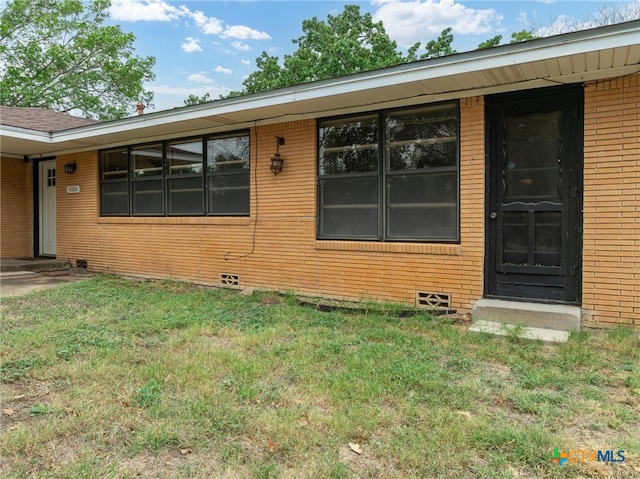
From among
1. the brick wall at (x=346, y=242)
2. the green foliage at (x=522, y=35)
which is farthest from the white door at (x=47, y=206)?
the green foliage at (x=522, y=35)

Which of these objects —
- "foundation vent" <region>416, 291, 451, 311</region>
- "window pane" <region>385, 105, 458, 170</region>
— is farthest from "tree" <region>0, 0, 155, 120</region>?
"foundation vent" <region>416, 291, 451, 311</region>

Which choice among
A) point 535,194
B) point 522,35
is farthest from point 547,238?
point 522,35

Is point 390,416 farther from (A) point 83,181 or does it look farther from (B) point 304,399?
(A) point 83,181

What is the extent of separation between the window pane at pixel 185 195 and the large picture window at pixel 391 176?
2.48 meters

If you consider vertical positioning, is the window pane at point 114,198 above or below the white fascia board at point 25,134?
below

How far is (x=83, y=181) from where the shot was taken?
352 inches

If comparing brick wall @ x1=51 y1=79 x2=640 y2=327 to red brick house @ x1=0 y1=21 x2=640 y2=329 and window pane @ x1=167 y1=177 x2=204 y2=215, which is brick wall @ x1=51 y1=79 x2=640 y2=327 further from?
window pane @ x1=167 y1=177 x2=204 y2=215

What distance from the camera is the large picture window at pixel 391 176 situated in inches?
201

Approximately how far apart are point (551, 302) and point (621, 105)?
212cm

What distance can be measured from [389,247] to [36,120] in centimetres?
898

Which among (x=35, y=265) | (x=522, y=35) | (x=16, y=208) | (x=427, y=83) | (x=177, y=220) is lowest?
(x=35, y=265)

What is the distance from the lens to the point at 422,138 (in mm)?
5250

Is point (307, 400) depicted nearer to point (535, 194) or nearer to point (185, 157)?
point (535, 194)

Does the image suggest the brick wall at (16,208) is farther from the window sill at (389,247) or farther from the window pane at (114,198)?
the window sill at (389,247)
